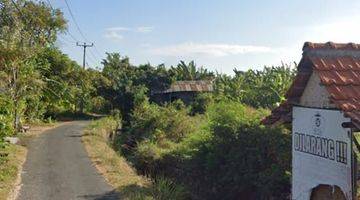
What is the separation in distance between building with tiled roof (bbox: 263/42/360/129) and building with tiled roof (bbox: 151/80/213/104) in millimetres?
41122

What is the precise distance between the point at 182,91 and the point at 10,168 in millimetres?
32730

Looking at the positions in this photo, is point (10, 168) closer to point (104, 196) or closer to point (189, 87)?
point (104, 196)

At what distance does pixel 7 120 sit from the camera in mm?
15062

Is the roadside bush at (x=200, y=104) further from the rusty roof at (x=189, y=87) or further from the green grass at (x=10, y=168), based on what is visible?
the green grass at (x=10, y=168)

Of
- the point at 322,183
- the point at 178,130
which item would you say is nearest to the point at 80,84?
the point at 178,130

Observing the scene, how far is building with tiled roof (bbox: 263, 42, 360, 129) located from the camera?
212 inches

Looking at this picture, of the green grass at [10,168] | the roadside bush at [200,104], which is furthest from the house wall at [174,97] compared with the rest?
the green grass at [10,168]

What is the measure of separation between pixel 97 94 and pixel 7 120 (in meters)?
31.4

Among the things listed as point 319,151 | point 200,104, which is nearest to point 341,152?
point 319,151

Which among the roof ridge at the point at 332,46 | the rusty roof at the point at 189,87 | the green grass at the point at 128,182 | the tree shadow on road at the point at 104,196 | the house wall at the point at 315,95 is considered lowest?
the tree shadow on road at the point at 104,196

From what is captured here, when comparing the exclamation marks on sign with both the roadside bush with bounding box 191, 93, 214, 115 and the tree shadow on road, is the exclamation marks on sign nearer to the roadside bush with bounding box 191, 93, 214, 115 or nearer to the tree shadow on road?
the tree shadow on road

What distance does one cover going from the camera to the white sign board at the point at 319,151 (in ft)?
17.6

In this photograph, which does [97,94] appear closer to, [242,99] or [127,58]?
[127,58]

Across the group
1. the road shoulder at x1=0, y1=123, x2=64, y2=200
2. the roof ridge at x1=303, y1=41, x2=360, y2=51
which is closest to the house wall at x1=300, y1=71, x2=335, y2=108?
the roof ridge at x1=303, y1=41, x2=360, y2=51
